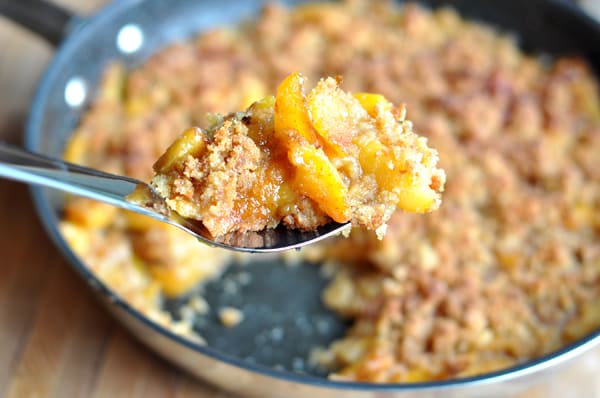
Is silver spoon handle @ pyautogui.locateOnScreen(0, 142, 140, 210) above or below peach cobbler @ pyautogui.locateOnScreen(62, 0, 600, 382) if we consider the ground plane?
below

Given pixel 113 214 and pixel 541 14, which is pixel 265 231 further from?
pixel 541 14

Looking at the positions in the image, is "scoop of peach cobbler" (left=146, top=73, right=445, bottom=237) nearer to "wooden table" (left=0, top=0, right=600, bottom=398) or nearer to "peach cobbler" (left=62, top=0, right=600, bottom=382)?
"peach cobbler" (left=62, top=0, right=600, bottom=382)

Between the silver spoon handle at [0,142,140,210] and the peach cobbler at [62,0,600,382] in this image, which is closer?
the silver spoon handle at [0,142,140,210]

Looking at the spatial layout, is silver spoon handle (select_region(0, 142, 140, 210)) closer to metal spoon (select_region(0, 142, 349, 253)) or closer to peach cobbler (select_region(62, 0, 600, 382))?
metal spoon (select_region(0, 142, 349, 253))

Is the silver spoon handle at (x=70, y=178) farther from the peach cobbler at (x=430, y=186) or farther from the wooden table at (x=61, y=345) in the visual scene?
the wooden table at (x=61, y=345)

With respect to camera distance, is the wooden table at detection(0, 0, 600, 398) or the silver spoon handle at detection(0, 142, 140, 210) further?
the wooden table at detection(0, 0, 600, 398)

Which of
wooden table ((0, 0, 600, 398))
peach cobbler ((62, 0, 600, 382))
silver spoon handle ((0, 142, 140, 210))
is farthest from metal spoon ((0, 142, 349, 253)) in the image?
wooden table ((0, 0, 600, 398))

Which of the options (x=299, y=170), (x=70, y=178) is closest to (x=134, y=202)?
(x=70, y=178)

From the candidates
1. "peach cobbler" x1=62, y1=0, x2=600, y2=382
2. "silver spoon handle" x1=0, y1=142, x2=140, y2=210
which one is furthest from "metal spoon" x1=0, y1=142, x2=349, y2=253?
"peach cobbler" x1=62, y1=0, x2=600, y2=382

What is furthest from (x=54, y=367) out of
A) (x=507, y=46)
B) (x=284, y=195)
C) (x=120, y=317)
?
(x=507, y=46)
